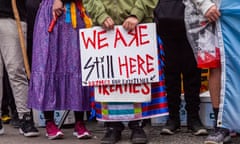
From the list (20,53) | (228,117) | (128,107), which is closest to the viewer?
(228,117)

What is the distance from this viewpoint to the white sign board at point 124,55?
4289 mm

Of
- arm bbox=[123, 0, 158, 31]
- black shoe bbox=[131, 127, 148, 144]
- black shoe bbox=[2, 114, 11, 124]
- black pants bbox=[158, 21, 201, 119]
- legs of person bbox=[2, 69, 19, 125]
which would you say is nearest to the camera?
arm bbox=[123, 0, 158, 31]

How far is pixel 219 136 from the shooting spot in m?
4.19

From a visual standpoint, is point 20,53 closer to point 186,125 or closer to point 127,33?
point 127,33

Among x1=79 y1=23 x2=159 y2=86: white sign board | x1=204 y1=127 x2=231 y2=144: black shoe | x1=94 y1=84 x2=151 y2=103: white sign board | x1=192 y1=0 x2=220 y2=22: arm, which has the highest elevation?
x1=192 y1=0 x2=220 y2=22: arm

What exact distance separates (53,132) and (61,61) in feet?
2.10

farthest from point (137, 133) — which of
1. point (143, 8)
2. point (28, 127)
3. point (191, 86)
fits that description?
point (28, 127)

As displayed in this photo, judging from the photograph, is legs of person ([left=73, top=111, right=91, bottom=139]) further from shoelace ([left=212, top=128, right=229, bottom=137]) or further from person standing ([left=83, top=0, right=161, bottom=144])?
shoelace ([left=212, top=128, right=229, bottom=137])

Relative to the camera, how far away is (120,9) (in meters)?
4.34

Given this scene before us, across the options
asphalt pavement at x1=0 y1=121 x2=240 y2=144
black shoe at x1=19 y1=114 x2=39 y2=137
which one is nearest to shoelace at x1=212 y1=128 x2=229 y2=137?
asphalt pavement at x1=0 y1=121 x2=240 y2=144

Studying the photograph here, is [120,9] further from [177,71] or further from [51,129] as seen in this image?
[51,129]

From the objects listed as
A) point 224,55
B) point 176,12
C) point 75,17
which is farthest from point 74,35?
point 224,55

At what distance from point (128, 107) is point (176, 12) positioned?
93 cm

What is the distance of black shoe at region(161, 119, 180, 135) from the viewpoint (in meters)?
4.80
